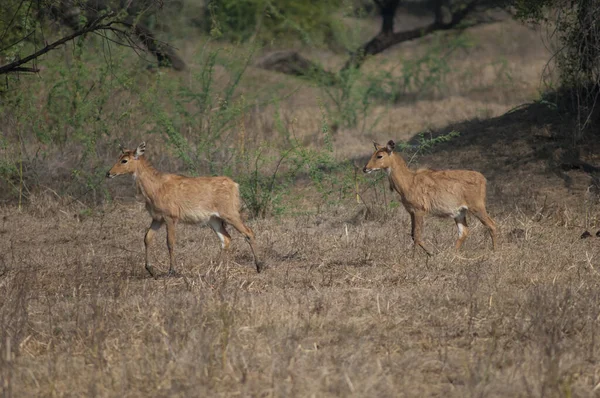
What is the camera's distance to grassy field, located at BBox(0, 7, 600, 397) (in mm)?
6637

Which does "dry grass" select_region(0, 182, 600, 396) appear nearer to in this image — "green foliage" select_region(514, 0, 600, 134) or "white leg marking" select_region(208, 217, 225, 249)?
"white leg marking" select_region(208, 217, 225, 249)

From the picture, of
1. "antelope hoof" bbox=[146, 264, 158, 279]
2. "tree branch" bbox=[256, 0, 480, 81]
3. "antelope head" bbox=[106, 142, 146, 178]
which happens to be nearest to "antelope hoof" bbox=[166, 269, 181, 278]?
"antelope hoof" bbox=[146, 264, 158, 279]

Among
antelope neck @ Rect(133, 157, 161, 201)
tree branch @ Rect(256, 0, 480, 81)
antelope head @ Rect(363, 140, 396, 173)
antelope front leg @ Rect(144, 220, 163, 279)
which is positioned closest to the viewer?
antelope front leg @ Rect(144, 220, 163, 279)

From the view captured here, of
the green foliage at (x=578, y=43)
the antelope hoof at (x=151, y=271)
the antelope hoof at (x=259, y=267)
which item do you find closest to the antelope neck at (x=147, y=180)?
the antelope hoof at (x=151, y=271)

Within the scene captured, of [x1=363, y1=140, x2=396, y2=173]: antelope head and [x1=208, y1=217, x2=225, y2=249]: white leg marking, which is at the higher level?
[x1=363, y1=140, x2=396, y2=173]: antelope head

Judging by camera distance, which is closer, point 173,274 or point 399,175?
point 173,274

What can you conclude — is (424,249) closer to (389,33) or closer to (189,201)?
(189,201)

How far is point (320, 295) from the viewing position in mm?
8805

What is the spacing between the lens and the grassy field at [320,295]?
664cm

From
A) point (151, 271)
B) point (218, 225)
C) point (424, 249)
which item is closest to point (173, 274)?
point (151, 271)

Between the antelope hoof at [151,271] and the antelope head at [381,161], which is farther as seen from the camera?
the antelope head at [381,161]

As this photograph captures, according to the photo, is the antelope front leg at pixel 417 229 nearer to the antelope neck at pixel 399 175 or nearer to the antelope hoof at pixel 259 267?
the antelope neck at pixel 399 175

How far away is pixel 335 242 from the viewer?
37.9ft

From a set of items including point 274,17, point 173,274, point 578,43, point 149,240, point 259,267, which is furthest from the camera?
point 274,17
